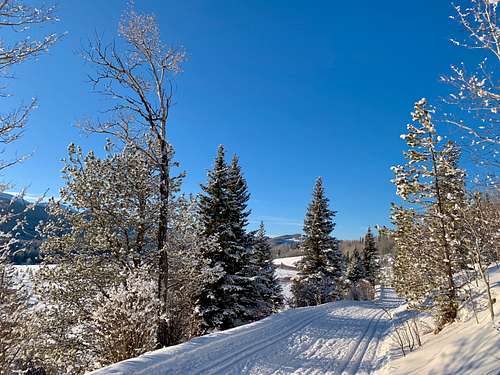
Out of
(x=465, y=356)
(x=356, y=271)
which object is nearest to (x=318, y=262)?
(x=356, y=271)

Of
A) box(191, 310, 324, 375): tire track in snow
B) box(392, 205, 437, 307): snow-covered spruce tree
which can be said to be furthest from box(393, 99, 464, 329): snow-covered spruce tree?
box(191, 310, 324, 375): tire track in snow

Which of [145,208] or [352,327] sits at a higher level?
[145,208]

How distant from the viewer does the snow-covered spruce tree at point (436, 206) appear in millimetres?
8328

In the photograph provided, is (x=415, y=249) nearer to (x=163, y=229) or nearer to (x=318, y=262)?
(x=163, y=229)

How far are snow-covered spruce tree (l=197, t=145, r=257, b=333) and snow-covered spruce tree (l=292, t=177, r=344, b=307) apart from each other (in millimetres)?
9974

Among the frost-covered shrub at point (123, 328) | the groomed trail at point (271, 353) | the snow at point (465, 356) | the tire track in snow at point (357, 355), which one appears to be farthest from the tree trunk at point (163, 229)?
the snow at point (465, 356)

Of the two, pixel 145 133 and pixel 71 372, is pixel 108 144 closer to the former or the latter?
pixel 145 133

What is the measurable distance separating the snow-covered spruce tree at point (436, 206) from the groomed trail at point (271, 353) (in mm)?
2171

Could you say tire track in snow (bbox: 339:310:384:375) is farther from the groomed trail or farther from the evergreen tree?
the evergreen tree

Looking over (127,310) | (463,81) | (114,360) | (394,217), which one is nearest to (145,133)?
(127,310)

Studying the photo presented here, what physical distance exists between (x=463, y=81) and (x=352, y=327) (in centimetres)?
954

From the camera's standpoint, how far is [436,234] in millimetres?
8789

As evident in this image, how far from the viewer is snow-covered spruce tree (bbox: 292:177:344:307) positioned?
1027 inches

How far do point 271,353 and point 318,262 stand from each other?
2009 cm
